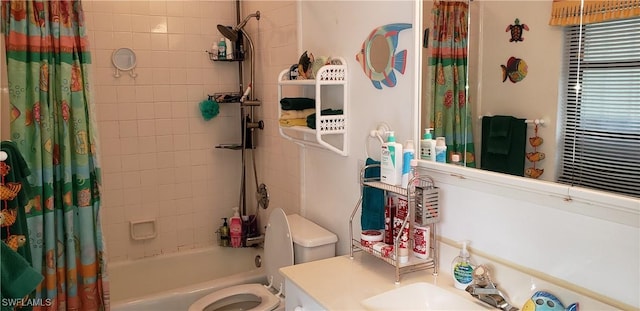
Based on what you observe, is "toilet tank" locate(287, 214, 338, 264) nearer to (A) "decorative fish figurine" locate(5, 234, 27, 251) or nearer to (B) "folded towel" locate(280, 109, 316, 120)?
(B) "folded towel" locate(280, 109, 316, 120)

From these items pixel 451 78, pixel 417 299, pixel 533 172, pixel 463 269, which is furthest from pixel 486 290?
pixel 451 78

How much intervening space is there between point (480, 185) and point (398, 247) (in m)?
0.36

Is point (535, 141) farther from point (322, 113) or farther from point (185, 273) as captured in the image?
point (185, 273)

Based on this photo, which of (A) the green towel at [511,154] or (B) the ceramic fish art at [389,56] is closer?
(A) the green towel at [511,154]

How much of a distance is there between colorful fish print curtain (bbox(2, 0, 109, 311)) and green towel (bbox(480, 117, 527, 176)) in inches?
73.8

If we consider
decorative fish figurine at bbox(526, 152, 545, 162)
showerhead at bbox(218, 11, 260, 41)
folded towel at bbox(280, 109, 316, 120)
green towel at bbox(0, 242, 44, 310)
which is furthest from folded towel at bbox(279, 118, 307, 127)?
green towel at bbox(0, 242, 44, 310)

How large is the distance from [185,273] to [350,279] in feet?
6.10

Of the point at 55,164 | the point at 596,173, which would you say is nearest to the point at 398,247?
the point at 596,173

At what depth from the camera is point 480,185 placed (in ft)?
5.40

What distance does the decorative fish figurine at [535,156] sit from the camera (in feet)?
5.02

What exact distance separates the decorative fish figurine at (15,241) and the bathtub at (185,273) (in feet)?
3.29

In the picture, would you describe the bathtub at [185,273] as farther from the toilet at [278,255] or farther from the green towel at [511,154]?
the green towel at [511,154]

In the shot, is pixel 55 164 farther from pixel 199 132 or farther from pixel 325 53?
pixel 325 53

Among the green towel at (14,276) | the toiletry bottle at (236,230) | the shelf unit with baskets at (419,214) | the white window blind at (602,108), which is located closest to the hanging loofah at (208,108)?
the toiletry bottle at (236,230)
